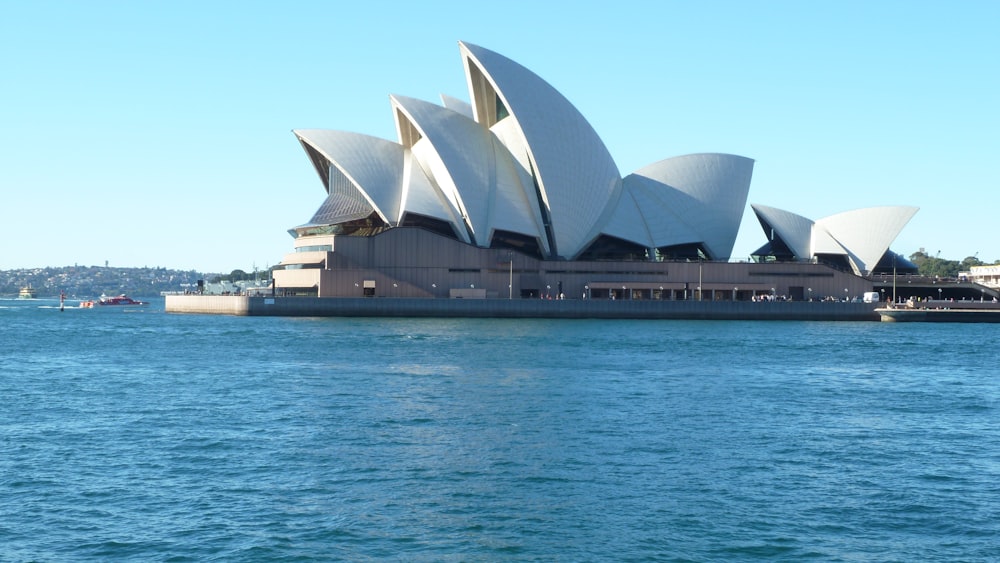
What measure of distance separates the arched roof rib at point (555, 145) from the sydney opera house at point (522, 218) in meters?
0.11

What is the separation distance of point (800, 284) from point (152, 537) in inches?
2827

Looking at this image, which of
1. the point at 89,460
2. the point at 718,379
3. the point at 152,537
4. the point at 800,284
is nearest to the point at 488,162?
the point at 800,284

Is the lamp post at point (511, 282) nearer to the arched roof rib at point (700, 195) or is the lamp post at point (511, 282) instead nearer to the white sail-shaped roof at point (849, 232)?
the arched roof rib at point (700, 195)

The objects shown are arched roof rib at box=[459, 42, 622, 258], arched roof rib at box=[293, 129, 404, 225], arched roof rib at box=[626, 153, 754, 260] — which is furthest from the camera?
arched roof rib at box=[626, 153, 754, 260]

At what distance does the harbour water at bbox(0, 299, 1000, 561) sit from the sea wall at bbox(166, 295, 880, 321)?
3285 cm

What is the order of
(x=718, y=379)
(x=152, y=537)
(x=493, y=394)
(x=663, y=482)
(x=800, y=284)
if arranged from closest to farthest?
1. (x=152, y=537)
2. (x=663, y=482)
3. (x=493, y=394)
4. (x=718, y=379)
5. (x=800, y=284)

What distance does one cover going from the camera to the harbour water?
1318 centimetres

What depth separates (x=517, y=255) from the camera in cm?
7412

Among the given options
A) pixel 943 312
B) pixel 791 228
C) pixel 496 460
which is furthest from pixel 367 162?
pixel 496 460

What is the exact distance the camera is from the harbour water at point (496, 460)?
13.2m

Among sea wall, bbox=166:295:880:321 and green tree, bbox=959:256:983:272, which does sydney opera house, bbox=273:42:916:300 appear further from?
green tree, bbox=959:256:983:272

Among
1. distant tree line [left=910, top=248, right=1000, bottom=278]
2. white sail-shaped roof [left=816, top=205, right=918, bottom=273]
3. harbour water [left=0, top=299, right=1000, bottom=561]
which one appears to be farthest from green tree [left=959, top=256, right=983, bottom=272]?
harbour water [left=0, top=299, right=1000, bottom=561]

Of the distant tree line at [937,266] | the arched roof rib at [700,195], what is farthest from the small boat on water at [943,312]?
the distant tree line at [937,266]

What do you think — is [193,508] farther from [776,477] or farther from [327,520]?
[776,477]
